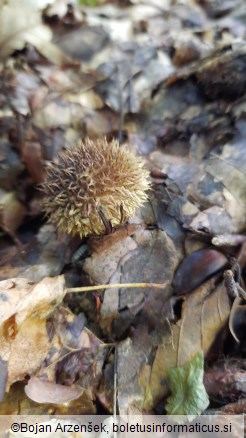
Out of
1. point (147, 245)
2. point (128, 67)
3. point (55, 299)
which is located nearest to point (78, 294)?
point (55, 299)

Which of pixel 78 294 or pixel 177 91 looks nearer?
pixel 78 294

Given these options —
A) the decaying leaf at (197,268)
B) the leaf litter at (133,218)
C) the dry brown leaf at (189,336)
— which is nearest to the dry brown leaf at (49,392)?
the leaf litter at (133,218)

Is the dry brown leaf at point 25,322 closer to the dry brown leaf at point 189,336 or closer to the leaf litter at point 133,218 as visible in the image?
the leaf litter at point 133,218

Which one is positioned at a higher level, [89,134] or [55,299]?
[89,134]

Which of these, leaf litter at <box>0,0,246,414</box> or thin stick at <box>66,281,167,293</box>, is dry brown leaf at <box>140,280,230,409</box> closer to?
leaf litter at <box>0,0,246,414</box>

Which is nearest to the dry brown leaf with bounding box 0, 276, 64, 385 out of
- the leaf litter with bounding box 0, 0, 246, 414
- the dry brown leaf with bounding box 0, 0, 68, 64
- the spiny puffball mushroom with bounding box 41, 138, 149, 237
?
the leaf litter with bounding box 0, 0, 246, 414

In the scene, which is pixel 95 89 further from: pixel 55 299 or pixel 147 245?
pixel 55 299
